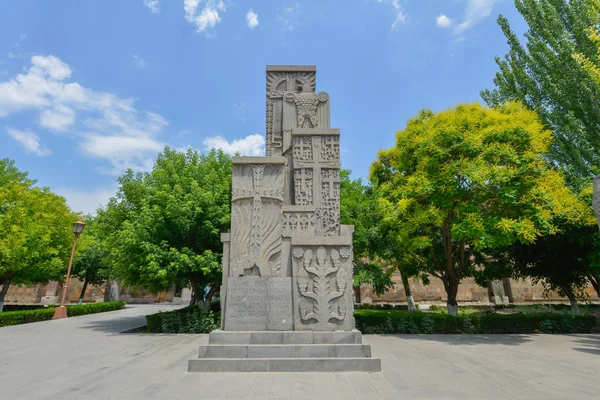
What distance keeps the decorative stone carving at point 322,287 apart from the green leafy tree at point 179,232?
5510 mm

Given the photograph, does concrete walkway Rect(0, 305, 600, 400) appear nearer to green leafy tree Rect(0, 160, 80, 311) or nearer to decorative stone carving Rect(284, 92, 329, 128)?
decorative stone carving Rect(284, 92, 329, 128)

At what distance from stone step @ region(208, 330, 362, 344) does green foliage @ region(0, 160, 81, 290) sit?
15943 millimetres

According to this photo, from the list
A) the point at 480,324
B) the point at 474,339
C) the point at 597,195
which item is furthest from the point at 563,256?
the point at 597,195

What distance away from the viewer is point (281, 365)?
5941mm

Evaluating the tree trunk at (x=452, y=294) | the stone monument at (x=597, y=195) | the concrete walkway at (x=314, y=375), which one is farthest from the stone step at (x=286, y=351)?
the tree trunk at (x=452, y=294)

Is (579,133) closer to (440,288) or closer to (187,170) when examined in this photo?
(187,170)

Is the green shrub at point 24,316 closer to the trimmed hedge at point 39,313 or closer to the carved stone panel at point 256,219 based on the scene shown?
the trimmed hedge at point 39,313

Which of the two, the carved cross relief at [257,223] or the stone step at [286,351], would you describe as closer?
the stone step at [286,351]

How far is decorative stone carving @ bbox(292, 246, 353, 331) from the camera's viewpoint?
6.58 meters

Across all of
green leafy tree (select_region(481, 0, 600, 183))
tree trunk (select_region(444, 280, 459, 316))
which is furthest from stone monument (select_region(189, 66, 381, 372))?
green leafy tree (select_region(481, 0, 600, 183))

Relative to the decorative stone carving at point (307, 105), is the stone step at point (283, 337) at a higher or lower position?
lower

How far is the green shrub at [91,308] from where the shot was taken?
65.0 feet

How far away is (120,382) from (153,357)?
2.40m

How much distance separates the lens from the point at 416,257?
16.2 metres
